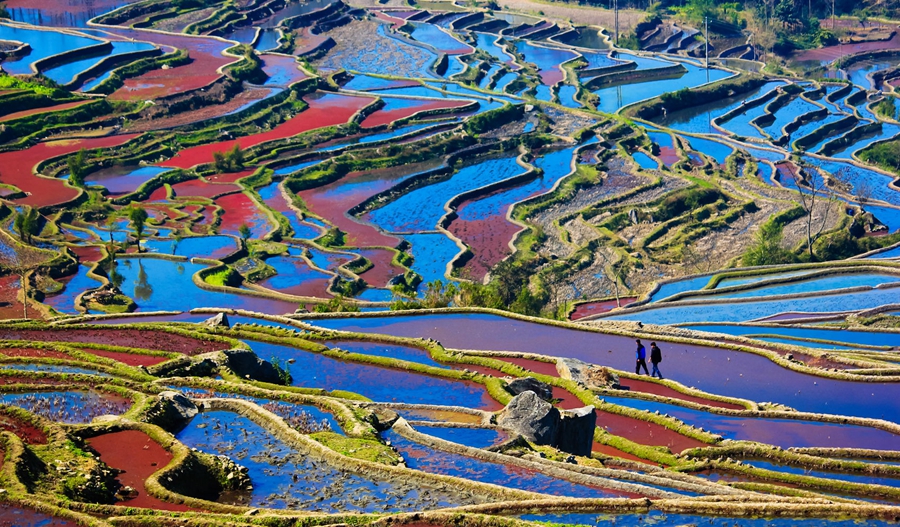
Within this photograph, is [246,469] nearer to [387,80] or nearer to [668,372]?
[668,372]

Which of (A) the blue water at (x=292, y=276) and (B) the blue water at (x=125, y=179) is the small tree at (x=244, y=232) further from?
(B) the blue water at (x=125, y=179)

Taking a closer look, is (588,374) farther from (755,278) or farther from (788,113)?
(788,113)

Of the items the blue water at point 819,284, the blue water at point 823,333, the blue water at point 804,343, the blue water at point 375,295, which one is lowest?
the blue water at point 375,295

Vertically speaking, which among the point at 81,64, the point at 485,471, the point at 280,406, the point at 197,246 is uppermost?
the point at 485,471

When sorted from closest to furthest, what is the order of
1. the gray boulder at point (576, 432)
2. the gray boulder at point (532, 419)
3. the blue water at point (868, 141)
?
the gray boulder at point (532, 419)
the gray boulder at point (576, 432)
the blue water at point (868, 141)

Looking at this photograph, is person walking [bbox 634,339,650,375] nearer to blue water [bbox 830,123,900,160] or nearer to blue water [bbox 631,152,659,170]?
blue water [bbox 631,152,659,170]

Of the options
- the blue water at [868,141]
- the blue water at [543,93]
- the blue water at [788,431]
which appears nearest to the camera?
the blue water at [788,431]

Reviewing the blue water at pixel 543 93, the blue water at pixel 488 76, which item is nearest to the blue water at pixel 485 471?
the blue water at pixel 543 93

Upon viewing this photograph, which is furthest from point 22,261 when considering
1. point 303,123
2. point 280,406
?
point 303,123
